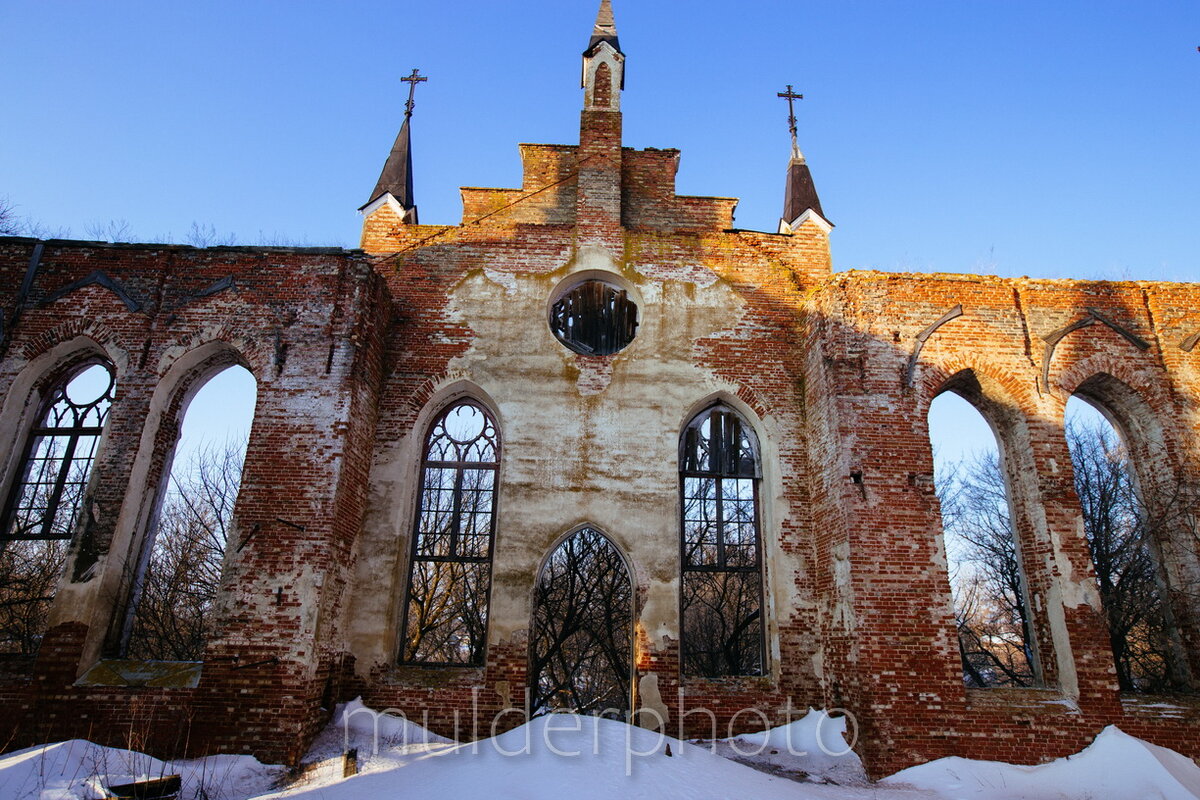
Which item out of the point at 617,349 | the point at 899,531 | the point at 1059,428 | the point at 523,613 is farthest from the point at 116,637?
the point at 1059,428

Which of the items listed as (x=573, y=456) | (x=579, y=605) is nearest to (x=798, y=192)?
(x=573, y=456)

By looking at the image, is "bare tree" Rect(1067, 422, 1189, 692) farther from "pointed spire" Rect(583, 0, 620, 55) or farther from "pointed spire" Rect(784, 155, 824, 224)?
"pointed spire" Rect(583, 0, 620, 55)

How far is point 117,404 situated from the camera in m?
9.11

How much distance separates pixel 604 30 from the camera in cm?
1295

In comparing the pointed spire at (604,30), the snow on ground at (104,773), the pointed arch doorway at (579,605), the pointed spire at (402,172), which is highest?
the pointed spire at (604,30)

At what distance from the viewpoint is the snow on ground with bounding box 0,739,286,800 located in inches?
238

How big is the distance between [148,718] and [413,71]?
37.7 feet

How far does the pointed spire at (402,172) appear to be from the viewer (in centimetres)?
1179

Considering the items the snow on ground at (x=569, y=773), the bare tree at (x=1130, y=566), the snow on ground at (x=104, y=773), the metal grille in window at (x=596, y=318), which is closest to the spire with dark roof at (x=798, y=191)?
the metal grille in window at (x=596, y=318)

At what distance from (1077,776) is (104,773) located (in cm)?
964

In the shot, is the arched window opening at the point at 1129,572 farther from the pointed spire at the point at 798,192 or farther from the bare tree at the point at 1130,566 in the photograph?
the pointed spire at the point at 798,192

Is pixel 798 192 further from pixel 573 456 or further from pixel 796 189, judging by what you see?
pixel 573 456

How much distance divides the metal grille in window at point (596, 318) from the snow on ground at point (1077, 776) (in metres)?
6.58

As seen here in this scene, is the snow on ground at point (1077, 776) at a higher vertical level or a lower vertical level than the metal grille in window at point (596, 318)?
lower
